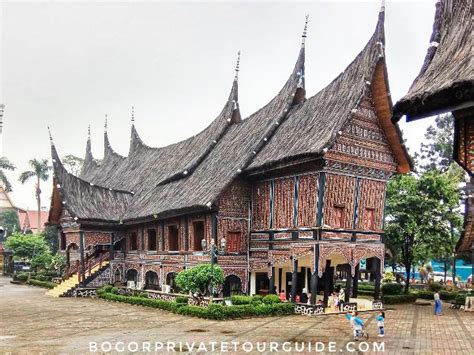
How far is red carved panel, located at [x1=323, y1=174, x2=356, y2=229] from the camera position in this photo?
22234 millimetres

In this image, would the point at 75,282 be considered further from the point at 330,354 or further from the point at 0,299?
the point at 330,354

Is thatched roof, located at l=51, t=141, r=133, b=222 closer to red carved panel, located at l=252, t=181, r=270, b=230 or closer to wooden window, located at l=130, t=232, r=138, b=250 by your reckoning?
wooden window, located at l=130, t=232, r=138, b=250

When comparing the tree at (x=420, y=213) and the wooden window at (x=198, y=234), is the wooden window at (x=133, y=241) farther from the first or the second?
the tree at (x=420, y=213)

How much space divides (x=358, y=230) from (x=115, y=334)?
1151 cm

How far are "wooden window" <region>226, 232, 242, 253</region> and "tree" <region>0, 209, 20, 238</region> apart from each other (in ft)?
185

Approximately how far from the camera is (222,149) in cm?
3028

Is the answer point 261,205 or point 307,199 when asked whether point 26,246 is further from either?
point 307,199

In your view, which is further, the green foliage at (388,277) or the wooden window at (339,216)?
the green foliage at (388,277)

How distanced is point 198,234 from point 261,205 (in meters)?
3.86

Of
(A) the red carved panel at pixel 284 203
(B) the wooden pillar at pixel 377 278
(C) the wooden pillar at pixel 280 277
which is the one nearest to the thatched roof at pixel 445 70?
(A) the red carved panel at pixel 284 203

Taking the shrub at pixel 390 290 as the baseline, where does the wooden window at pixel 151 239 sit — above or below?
above

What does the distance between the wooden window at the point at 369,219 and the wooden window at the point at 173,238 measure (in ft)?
33.2

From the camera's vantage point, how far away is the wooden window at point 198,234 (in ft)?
88.2

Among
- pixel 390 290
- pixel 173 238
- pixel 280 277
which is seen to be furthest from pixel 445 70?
pixel 390 290
